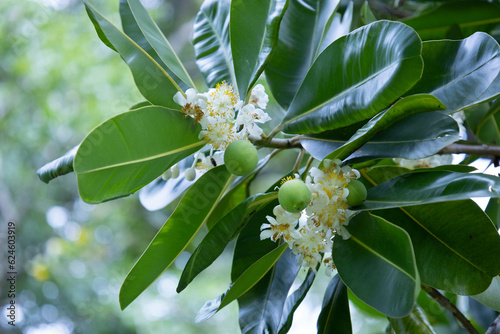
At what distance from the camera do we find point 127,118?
69 centimetres

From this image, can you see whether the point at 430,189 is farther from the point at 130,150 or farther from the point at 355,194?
the point at 130,150

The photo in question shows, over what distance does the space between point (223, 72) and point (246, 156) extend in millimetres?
276

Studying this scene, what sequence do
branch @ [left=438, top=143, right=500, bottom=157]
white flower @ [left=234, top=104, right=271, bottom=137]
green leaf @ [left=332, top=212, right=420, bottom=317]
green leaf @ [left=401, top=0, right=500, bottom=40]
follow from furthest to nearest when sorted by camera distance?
1. green leaf @ [left=401, top=0, right=500, bottom=40]
2. branch @ [left=438, top=143, right=500, bottom=157]
3. white flower @ [left=234, top=104, right=271, bottom=137]
4. green leaf @ [left=332, top=212, right=420, bottom=317]

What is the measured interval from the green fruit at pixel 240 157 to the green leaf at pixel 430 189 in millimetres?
179

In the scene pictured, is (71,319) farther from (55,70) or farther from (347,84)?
(347,84)

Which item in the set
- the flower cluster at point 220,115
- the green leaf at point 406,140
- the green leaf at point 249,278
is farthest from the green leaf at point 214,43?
the green leaf at point 249,278

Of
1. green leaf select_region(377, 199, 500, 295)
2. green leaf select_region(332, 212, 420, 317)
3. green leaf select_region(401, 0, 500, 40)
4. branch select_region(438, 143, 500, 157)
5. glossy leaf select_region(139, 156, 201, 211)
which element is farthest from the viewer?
green leaf select_region(401, 0, 500, 40)

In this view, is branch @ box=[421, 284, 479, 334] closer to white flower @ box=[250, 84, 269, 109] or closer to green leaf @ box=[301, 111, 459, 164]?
green leaf @ box=[301, 111, 459, 164]

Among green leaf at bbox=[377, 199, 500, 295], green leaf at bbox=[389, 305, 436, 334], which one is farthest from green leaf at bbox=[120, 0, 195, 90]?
green leaf at bbox=[389, 305, 436, 334]

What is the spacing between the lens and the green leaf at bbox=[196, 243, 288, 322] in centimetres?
79

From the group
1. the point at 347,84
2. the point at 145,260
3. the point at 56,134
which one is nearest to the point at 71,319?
the point at 56,134

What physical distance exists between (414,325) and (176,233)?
18.6 inches

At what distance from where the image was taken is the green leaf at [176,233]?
74cm

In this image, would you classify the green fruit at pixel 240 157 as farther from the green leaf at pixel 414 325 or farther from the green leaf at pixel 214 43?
the green leaf at pixel 414 325
